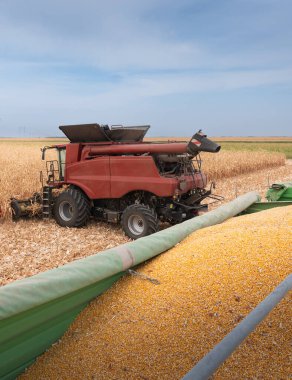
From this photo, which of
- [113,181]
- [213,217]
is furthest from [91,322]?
[113,181]

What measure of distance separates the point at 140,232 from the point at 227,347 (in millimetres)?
5197

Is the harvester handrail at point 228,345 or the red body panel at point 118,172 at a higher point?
the red body panel at point 118,172

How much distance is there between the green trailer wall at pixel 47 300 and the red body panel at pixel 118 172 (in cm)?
349

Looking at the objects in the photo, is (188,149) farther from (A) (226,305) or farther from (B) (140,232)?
(A) (226,305)

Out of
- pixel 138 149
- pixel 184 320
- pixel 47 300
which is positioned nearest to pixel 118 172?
pixel 138 149

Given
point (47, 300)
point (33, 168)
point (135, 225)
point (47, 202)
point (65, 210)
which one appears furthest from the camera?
point (33, 168)

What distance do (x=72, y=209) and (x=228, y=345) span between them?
6.29 m

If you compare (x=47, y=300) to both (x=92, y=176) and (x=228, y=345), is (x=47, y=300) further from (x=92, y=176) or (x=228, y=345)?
(x=92, y=176)

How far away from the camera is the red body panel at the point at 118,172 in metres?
6.48

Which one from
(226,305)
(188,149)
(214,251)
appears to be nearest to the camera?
(226,305)

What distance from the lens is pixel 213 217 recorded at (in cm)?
456

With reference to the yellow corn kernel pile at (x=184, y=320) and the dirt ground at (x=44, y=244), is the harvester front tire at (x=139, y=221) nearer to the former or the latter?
the dirt ground at (x=44, y=244)

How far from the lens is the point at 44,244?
6.62 m

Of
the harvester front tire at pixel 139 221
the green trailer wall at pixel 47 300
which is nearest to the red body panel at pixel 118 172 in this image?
the harvester front tire at pixel 139 221
